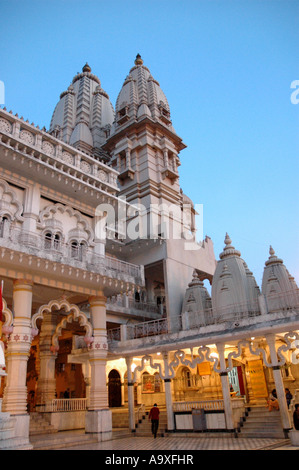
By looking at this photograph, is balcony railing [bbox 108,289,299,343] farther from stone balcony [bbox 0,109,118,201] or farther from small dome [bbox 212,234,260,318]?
stone balcony [bbox 0,109,118,201]

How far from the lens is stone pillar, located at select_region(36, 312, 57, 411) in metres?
17.3

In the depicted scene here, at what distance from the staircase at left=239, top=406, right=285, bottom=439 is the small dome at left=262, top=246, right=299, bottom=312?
4005 millimetres

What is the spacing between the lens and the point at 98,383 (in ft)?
49.1

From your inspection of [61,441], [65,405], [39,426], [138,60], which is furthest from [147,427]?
[138,60]

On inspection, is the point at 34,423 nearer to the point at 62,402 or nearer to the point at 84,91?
the point at 62,402

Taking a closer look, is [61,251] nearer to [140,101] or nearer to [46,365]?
[46,365]

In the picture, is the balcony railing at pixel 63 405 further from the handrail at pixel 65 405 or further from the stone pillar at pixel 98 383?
the stone pillar at pixel 98 383

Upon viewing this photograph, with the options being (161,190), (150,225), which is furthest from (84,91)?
(150,225)

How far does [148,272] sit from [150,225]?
377cm

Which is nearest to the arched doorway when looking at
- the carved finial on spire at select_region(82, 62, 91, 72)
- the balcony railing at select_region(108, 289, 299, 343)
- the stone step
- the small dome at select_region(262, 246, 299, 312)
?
the balcony railing at select_region(108, 289, 299, 343)

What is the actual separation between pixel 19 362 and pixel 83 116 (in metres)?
27.6

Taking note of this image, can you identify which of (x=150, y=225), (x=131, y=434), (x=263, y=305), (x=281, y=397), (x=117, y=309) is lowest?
(x=131, y=434)

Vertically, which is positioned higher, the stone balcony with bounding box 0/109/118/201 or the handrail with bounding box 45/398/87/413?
the stone balcony with bounding box 0/109/118/201

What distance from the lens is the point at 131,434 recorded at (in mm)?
16125
